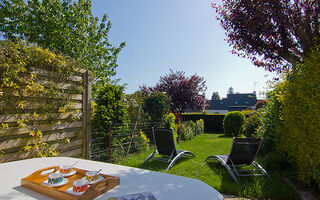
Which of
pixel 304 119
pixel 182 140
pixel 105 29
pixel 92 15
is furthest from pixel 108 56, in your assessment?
pixel 304 119

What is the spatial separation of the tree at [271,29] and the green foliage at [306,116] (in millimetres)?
928

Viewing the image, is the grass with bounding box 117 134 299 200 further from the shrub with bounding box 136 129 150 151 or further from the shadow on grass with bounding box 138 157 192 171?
the shrub with bounding box 136 129 150 151

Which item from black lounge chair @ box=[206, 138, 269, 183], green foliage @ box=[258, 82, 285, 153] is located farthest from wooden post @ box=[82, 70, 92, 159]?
green foliage @ box=[258, 82, 285, 153]

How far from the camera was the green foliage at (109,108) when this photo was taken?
5137 millimetres

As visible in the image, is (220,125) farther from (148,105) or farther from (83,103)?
(83,103)

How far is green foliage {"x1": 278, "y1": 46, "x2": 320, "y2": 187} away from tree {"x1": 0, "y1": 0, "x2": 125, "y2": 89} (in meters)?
7.92

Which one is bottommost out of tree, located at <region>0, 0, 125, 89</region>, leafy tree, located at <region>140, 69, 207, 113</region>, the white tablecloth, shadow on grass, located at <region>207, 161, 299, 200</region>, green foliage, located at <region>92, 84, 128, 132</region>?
shadow on grass, located at <region>207, 161, 299, 200</region>

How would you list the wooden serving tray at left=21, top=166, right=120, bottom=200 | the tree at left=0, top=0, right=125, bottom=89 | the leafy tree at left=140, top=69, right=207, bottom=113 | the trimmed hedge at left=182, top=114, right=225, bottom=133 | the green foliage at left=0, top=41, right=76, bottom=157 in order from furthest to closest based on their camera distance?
the trimmed hedge at left=182, top=114, right=225, bottom=133 → the leafy tree at left=140, top=69, right=207, bottom=113 → the tree at left=0, top=0, right=125, bottom=89 → the green foliage at left=0, top=41, right=76, bottom=157 → the wooden serving tray at left=21, top=166, right=120, bottom=200

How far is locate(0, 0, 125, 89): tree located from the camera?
359 inches

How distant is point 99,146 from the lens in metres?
5.05

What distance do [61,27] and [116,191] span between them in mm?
11205

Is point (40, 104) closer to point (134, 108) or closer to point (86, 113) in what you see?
point (86, 113)

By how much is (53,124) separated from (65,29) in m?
8.59

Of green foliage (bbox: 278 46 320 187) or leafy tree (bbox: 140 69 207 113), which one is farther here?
Result: leafy tree (bbox: 140 69 207 113)
